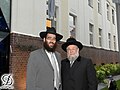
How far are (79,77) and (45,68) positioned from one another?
65cm

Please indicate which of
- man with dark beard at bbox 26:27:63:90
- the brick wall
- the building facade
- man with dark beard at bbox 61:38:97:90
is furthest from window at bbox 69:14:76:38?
man with dark beard at bbox 26:27:63:90

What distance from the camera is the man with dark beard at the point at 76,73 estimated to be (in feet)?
12.4

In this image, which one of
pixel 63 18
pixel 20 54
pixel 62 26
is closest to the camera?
pixel 20 54

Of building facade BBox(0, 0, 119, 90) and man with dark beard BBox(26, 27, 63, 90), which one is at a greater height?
building facade BBox(0, 0, 119, 90)

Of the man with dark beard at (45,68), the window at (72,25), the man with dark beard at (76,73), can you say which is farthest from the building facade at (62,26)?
the man with dark beard at (45,68)

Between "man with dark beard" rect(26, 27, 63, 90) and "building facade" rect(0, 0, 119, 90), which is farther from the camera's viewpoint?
"building facade" rect(0, 0, 119, 90)

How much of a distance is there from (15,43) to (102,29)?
49.8ft

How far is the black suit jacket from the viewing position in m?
3.79

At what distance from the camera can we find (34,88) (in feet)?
11.0

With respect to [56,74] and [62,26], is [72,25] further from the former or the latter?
[56,74]

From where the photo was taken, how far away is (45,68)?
3459 mm

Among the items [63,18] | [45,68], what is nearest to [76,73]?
[45,68]

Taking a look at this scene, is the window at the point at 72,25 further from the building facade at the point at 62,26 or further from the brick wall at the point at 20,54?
the brick wall at the point at 20,54

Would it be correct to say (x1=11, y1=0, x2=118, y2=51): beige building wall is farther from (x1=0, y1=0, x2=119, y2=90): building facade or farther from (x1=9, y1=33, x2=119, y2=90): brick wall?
(x1=9, y1=33, x2=119, y2=90): brick wall
